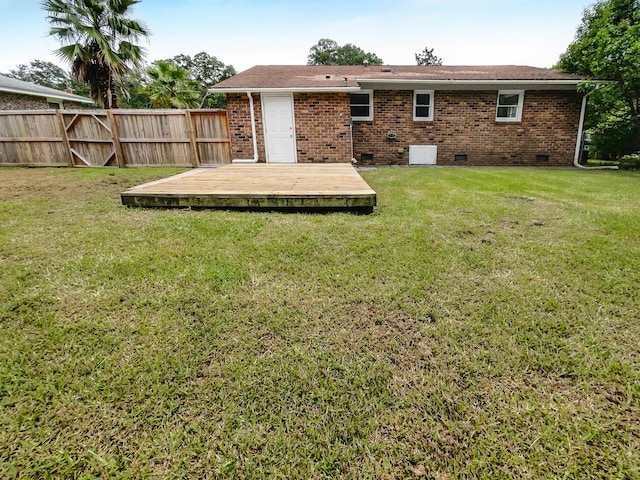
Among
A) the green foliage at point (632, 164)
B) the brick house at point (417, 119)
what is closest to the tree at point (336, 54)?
the brick house at point (417, 119)

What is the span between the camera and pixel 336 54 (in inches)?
1469

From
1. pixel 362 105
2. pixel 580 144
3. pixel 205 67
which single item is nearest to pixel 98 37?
pixel 362 105

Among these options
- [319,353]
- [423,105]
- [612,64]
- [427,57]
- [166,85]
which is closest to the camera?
[319,353]

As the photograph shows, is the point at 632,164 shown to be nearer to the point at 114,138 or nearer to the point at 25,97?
the point at 114,138

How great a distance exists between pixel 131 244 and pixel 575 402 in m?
3.67

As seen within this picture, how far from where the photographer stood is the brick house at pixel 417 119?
949 cm

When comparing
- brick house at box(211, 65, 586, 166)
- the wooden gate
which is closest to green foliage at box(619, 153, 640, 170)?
brick house at box(211, 65, 586, 166)

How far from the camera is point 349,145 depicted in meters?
9.57

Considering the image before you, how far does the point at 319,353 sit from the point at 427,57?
147 ft

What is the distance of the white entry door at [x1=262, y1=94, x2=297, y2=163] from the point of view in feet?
30.9

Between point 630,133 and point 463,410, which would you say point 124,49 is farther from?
point 630,133

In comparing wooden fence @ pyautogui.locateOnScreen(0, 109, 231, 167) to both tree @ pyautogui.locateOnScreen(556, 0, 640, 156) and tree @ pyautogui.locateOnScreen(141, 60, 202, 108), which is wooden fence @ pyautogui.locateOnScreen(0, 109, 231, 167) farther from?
tree @ pyautogui.locateOnScreen(556, 0, 640, 156)

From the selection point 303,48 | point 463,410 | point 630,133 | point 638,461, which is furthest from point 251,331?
point 303,48

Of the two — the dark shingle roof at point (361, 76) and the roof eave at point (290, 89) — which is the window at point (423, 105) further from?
the roof eave at point (290, 89)
